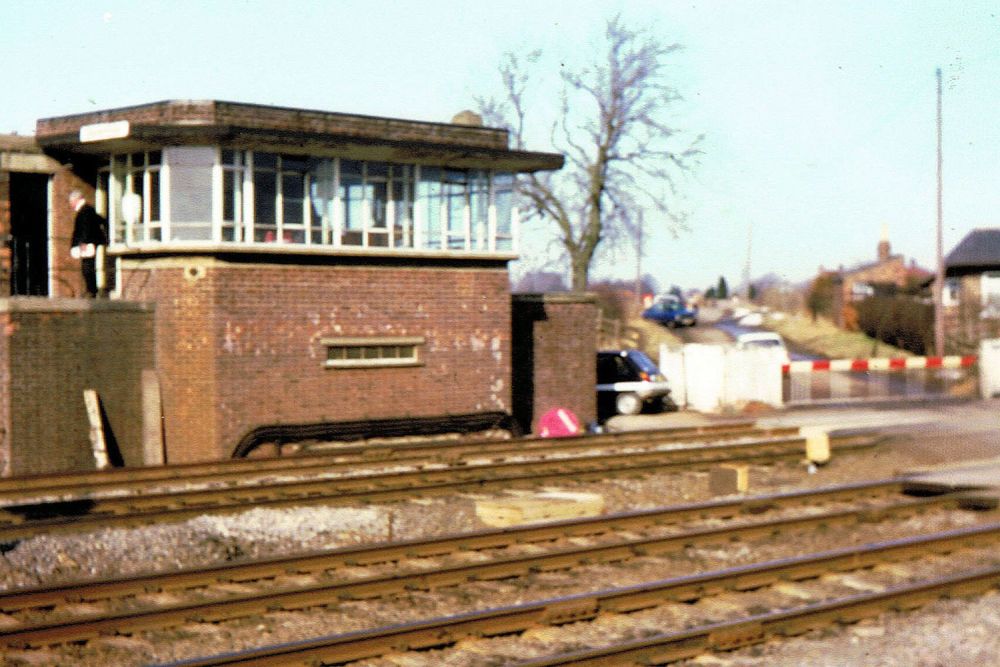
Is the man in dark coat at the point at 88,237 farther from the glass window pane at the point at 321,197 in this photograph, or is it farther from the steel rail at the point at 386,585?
the steel rail at the point at 386,585

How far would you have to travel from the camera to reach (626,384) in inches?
1059

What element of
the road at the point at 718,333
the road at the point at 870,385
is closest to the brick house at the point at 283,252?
the road at the point at 870,385

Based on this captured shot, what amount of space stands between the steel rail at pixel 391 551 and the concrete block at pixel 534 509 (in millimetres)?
744

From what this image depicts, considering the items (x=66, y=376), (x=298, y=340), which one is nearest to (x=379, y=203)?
(x=298, y=340)

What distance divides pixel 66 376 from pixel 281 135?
493 cm

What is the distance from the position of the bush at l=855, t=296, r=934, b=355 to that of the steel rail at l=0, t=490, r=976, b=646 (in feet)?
127

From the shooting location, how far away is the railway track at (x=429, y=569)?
338 inches

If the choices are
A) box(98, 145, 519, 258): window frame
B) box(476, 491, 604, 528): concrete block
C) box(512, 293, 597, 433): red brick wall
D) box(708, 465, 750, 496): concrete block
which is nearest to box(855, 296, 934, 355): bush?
box(512, 293, 597, 433): red brick wall

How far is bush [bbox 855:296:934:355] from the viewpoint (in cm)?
4931

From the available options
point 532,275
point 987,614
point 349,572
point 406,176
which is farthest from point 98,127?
point 532,275

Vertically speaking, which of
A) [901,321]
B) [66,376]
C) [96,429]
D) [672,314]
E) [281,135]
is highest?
[281,135]

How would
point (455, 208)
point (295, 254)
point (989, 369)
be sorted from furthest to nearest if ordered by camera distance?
point (989, 369), point (455, 208), point (295, 254)

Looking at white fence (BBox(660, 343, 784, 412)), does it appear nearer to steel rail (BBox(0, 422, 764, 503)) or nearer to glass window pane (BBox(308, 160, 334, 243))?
steel rail (BBox(0, 422, 764, 503))

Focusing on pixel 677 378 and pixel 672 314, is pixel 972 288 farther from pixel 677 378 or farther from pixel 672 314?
pixel 677 378
